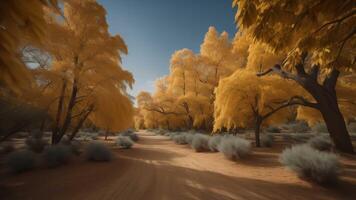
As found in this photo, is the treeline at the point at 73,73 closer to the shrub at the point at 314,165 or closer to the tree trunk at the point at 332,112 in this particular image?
the shrub at the point at 314,165

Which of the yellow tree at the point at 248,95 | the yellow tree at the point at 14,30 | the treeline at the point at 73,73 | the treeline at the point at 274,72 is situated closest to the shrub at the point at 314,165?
the treeline at the point at 274,72

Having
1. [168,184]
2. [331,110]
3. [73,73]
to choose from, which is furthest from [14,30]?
[331,110]

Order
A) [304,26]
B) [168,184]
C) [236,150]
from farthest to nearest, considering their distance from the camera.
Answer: [236,150]
[168,184]
[304,26]

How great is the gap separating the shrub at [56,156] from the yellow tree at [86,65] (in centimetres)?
237

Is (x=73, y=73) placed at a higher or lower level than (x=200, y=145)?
higher

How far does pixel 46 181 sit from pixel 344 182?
9077mm

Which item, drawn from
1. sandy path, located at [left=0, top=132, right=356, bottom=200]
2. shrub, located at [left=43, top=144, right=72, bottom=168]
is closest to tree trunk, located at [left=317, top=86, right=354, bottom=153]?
sandy path, located at [left=0, top=132, right=356, bottom=200]

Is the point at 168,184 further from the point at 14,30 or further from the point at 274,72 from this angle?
the point at 274,72

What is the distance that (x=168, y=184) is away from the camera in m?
4.96

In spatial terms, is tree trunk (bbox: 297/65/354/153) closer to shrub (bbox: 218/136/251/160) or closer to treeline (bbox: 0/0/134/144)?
shrub (bbox: 218/136/251/160)

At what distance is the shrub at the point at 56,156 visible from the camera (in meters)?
6.49

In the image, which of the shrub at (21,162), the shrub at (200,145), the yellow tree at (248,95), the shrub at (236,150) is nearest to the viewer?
the shrub at (21,162)

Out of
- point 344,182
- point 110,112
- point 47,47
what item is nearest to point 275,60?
point 344,182

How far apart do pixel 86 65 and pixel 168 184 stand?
743cm
